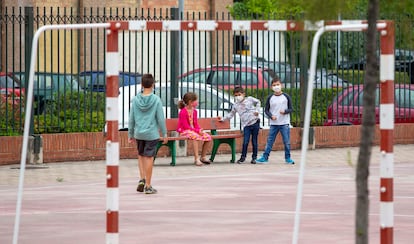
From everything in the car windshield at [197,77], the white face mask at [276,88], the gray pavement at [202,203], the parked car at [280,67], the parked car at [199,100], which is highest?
the parked car at [280,67]

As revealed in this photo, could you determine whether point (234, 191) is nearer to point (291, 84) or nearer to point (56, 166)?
point (56, 166)

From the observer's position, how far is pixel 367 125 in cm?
905

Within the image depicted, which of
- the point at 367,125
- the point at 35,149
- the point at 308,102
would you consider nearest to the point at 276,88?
the point at 35,149

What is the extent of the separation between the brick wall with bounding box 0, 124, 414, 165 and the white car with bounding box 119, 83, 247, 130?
547 mm

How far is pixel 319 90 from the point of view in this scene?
26594 millimetres

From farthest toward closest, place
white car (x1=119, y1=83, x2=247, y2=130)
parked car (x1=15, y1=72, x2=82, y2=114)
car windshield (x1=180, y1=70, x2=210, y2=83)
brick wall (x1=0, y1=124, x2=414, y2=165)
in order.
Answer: car windshield (x1=180, y1=70, x2=210, y2=83) → white car (x1=119, y1=83, x2=247, y2=130) → parked car (x1=15, y1=72, x2=82, y2=114) → brick wall (x1=0, y1=124, x2=414, y2=165)

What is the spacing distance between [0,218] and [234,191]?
166 inches

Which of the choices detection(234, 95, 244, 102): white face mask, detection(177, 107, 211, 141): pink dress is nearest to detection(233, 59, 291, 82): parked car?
detection(234, 95, 244, 102): white face mask

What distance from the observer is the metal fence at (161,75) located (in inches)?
903

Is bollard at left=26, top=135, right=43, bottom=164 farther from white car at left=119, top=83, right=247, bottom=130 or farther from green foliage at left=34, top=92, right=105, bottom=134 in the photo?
white car at left=119, top=83, right=247, bottom=130

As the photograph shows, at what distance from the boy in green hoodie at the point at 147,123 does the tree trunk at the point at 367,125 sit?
27.9 feet

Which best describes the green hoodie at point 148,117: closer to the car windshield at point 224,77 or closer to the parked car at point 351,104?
the car windshield at point 224,77

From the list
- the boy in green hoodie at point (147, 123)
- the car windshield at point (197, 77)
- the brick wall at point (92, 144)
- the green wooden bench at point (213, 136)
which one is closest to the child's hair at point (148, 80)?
the boy in green hoodie at point (147, 123)

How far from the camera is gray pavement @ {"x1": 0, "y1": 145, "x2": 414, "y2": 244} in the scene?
13.3 metres
